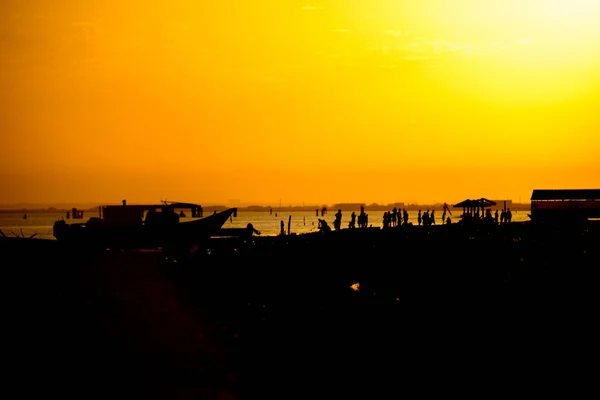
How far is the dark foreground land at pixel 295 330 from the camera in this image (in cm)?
1466

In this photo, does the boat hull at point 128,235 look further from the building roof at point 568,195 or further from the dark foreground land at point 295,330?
the building roof at point 568,195

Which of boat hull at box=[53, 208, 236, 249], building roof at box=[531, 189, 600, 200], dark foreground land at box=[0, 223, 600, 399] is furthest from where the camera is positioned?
building roof at box=[531, 189, 600, 200]

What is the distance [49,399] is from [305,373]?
4.84 metres

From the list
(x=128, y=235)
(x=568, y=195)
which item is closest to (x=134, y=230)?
(x=128, y=235)

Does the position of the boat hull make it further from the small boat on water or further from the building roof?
the building roof

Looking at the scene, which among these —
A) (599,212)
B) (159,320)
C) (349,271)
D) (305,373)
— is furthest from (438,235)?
(305,373)

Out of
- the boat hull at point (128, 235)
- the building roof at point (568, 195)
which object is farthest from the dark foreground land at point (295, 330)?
the building roof at point (568, 195)

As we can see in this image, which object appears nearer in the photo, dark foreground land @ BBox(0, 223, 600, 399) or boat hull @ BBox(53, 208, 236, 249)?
dark foreground land @ BBox(0, 223, 600, 399)

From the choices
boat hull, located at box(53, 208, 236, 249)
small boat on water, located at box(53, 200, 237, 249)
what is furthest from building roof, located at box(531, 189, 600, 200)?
boat hull, located at box(53, 208, 236, 249)

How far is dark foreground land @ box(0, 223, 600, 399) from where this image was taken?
14.7 meters

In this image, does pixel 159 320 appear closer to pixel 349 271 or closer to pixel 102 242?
pixel 349 271

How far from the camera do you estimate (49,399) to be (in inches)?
536

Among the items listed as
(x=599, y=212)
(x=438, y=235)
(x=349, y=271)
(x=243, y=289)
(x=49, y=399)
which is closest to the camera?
(x=49, y=399)

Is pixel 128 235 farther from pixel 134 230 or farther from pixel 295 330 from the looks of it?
pixel 295 330
